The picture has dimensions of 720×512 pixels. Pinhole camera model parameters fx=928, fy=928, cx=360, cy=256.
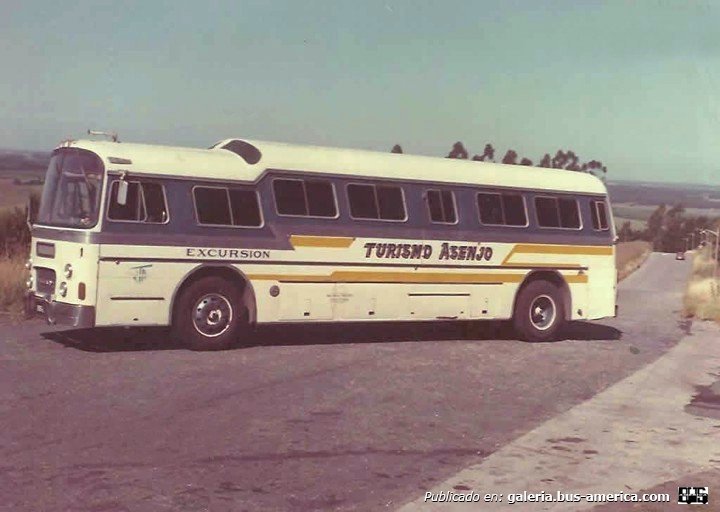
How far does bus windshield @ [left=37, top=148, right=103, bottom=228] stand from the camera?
11.8m

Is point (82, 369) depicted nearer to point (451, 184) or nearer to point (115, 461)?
point (115, 461)

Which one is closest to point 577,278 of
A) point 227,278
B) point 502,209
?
point 502,209

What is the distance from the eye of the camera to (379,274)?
45.8 ft

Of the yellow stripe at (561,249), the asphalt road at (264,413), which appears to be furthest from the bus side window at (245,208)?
the yellow stripe at (561,249)

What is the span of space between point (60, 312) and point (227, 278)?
2.26m

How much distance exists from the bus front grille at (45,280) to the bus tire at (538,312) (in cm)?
745

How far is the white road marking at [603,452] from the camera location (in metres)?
6.26

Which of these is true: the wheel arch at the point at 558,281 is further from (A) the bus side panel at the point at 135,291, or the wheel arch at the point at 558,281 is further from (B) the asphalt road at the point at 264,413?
(A) the bus side panel at the point at 135,291

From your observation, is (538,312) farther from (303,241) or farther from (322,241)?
(303,241)

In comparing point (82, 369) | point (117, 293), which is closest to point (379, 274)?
point (117, 293)

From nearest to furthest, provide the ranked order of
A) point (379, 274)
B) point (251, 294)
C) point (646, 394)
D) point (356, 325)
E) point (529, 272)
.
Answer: point (646, 394), point (251, 294), point (379, 274), point (529, 272), point (356, 325)

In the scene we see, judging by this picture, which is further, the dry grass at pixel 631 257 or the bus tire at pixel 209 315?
the dry grass at pixel 631 257

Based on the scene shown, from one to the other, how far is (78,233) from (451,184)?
5983 mm

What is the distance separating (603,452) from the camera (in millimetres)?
7383
